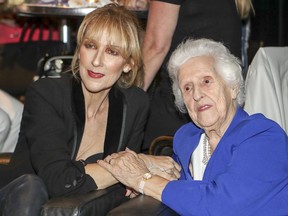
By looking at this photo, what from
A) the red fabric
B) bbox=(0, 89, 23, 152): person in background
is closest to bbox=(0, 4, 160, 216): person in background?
bbox=(0, 89, 23, 152): person in background

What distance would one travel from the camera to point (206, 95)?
2.99m

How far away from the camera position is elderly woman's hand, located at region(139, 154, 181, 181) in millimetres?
3180

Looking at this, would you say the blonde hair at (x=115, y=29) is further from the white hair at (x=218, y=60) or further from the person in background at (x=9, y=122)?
the person in background at (x=9, y=122)

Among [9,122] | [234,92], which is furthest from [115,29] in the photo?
[9,122]

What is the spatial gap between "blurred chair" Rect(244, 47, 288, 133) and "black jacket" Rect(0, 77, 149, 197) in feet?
1.67

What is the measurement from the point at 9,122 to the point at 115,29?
3.76 feet

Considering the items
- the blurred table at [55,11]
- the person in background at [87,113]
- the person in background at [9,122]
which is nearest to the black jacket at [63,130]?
the person in background at [87,113]

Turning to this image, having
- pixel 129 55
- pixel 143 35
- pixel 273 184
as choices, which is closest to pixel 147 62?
pixel 143 35

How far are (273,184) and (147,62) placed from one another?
1198 millimetres

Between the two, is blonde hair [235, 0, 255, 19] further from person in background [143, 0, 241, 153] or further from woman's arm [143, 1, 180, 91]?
woman's arm [143, 1, 180, 91]

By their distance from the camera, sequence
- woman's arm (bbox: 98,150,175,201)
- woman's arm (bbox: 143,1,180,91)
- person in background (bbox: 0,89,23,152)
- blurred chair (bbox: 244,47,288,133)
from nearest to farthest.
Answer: woman's arm (bbox: 98,150,175,201)
blurred chair (bbox: 244,47,288,133)
woman's arm (bbox: 143,1,180,91)
person in background (bbox: 0,89,23,152)

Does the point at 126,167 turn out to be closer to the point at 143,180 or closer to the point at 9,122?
the point at 143,180

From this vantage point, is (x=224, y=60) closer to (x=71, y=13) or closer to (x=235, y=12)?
(x=235, y=12)

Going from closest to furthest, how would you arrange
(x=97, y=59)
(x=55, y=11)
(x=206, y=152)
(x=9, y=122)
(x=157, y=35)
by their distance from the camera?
1. (x=206, y=152)
2. (x=97, y=59)
3. (x=157, y=35)
4. (x=9, y=122)
5. (x=55, y=11)
